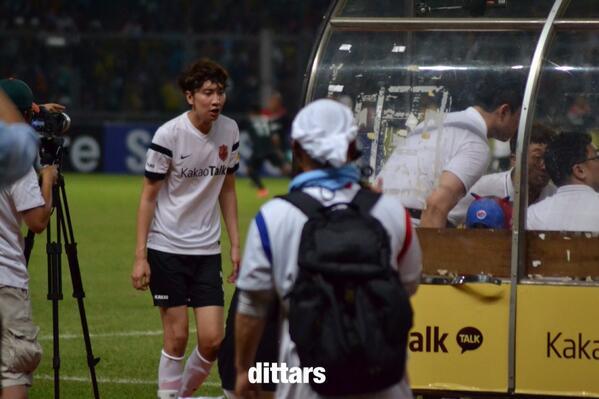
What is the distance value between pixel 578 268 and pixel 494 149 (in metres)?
0.85

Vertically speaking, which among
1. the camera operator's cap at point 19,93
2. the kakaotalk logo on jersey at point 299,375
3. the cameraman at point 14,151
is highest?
the camera operator's cap at point 19,93

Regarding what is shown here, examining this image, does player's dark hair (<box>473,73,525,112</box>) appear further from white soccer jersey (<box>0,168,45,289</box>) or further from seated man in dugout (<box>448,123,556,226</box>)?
white soccer jersey (<box>0,168,45,289</box>)

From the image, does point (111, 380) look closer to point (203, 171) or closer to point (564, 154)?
point (203, 171)

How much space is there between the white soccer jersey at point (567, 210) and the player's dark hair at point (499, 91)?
1.87ft

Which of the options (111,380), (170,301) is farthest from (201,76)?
(111,380)

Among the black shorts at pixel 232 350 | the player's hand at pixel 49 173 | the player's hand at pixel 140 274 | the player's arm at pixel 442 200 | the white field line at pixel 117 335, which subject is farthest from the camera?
the white field line at pixel 117 335

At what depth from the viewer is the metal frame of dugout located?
316 inches

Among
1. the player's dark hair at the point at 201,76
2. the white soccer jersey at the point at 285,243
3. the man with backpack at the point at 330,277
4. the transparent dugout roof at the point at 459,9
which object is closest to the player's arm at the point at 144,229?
the player's dark hair at the point at 201,76

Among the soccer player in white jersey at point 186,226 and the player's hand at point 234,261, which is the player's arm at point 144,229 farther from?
the player's hand at point 234,261

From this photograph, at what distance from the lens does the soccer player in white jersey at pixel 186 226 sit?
351 inches

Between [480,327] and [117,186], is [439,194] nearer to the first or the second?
[480,327]

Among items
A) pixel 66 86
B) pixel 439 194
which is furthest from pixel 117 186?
pixel 439 194

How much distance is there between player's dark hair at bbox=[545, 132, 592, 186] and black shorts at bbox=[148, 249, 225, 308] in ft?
7.52

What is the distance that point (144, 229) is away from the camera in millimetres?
8891
